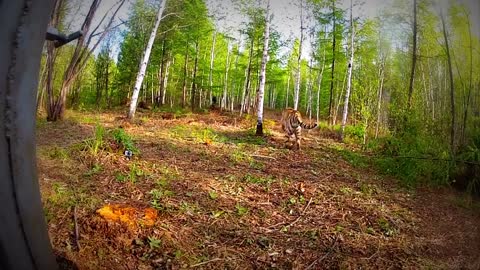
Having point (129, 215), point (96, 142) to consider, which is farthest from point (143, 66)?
point (129, 215)

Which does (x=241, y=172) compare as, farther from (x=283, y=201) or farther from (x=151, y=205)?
(x=151, y=205)

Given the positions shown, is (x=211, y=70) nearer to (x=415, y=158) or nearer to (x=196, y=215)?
(x=196, y=215)

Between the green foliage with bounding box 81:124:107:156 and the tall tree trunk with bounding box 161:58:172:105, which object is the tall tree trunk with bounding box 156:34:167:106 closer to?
the tall tree trunk with bounding box 161:58:172:105

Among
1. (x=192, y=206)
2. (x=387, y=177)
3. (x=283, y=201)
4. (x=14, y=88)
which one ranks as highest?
(x=14, y=88)

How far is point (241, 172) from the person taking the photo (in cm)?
184

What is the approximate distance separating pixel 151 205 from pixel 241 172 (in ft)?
2.75

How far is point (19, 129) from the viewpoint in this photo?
60 cm

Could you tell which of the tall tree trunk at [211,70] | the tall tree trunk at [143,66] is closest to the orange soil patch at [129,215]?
the tall tree trunk at [143,66]

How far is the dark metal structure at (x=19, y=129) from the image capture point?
58 cm

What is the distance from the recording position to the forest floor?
88 cm

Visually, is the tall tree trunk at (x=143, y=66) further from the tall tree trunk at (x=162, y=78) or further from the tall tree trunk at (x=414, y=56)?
the tall tree trunk at (x=414, y=56)

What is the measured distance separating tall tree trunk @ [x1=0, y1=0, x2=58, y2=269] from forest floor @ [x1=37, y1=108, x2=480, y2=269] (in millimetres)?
195

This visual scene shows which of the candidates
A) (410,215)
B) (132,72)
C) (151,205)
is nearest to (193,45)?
(132,72)

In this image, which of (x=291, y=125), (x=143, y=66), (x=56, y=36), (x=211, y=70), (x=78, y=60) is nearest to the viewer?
(x=56, y=36)
